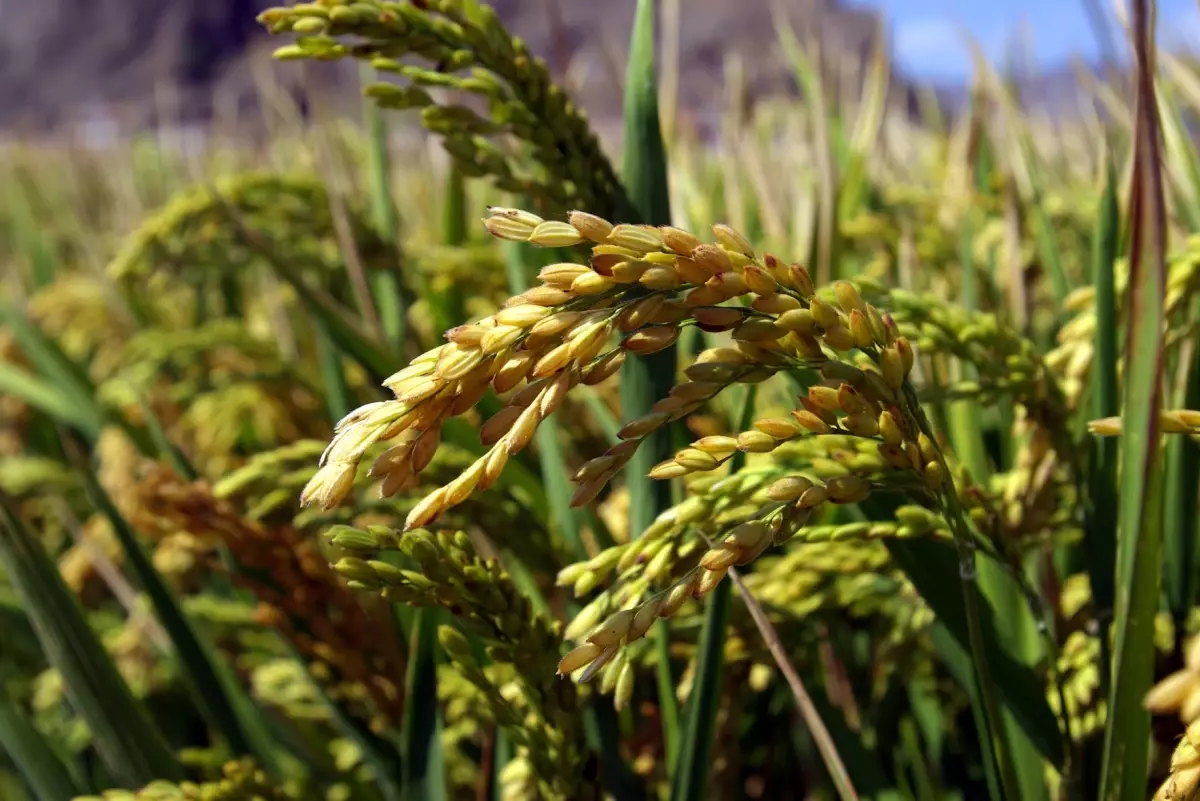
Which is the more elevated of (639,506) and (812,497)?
(812,497)

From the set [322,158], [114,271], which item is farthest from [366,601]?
[114,271]

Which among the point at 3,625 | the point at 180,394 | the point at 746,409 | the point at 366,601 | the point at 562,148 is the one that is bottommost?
the point at 3,625

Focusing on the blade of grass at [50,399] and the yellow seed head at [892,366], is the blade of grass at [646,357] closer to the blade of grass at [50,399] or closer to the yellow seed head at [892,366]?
the yellow seed head at [892,366]

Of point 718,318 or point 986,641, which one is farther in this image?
point 986,641

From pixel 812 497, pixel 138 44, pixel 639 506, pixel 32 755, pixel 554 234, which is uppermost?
pixel 138 44

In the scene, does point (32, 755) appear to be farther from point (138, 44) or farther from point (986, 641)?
point (138, 44)

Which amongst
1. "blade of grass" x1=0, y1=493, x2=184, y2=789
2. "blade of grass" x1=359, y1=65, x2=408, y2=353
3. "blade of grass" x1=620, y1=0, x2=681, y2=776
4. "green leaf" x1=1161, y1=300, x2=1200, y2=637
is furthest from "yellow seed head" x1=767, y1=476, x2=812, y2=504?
"blade of grass" x1=359, y1=65, x2=408, y2=353

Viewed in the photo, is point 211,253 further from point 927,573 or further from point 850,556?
point 927,573

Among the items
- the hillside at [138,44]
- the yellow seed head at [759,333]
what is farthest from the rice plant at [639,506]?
the hillside at [138,44]

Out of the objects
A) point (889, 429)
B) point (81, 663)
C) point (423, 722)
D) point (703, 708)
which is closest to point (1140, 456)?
point (889, 429)
